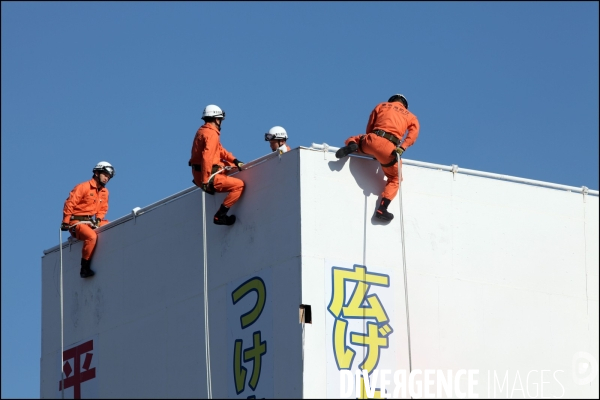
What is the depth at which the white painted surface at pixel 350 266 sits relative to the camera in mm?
24875

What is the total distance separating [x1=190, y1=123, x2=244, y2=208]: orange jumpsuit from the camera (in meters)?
26.1

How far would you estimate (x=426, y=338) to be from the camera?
2539cm

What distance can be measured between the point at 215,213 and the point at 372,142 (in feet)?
11.6

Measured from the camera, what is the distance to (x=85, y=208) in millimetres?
29453

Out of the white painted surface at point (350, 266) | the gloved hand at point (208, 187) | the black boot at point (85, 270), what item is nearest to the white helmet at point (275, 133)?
the white painted surface at point (350, 266)

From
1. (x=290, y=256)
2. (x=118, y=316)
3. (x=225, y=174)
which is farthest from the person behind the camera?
(x=118, y=316)

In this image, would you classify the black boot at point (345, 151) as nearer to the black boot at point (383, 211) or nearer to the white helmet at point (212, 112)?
the black boot at point (383, 211)

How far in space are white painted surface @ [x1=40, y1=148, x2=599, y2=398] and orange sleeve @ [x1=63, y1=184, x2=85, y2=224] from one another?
125 centimetres

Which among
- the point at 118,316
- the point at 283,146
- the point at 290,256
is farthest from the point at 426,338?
the point at 118,316

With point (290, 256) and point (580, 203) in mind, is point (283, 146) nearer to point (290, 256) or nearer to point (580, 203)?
point (290, 256)


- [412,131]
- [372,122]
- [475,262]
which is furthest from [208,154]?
[475,262]

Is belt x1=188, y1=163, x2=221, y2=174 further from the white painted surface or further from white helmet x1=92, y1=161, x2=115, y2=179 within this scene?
white helmet x1=92, y1=161, x2=115, y2=179

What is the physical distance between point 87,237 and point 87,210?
1.97 feet

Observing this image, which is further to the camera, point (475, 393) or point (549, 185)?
point (549, 185)
